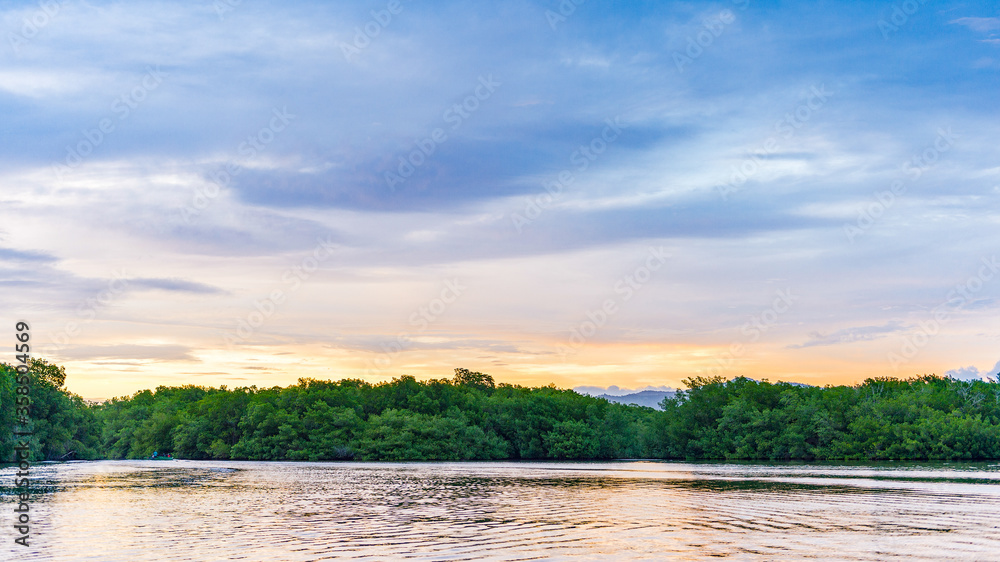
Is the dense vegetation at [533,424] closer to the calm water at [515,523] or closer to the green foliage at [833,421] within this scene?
the green foliage at [833,421]

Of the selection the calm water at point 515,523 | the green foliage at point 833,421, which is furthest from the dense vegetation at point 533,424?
the calm water at point 515,523

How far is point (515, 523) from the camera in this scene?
2841cm

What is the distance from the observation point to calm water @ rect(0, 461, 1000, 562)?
21.7 meters

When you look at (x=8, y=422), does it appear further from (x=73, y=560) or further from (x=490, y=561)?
(x=490, y=561)

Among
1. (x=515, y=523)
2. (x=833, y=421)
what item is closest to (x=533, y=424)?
(x=833, y=421)

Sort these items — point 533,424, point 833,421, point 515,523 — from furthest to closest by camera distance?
1. point 533,424
2. point 833,421
3. point 515,523

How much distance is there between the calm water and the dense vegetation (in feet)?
189

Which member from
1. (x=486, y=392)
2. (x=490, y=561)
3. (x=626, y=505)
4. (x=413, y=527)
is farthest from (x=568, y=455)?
(x=490, y=561)

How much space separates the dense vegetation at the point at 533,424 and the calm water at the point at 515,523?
57.8 m

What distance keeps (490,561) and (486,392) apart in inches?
5985

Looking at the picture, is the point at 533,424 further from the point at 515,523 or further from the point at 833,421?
the point at 515,523

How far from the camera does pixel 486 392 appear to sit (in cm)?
17088

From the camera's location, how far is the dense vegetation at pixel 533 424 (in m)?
101

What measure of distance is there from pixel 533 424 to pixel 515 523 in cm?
10003
